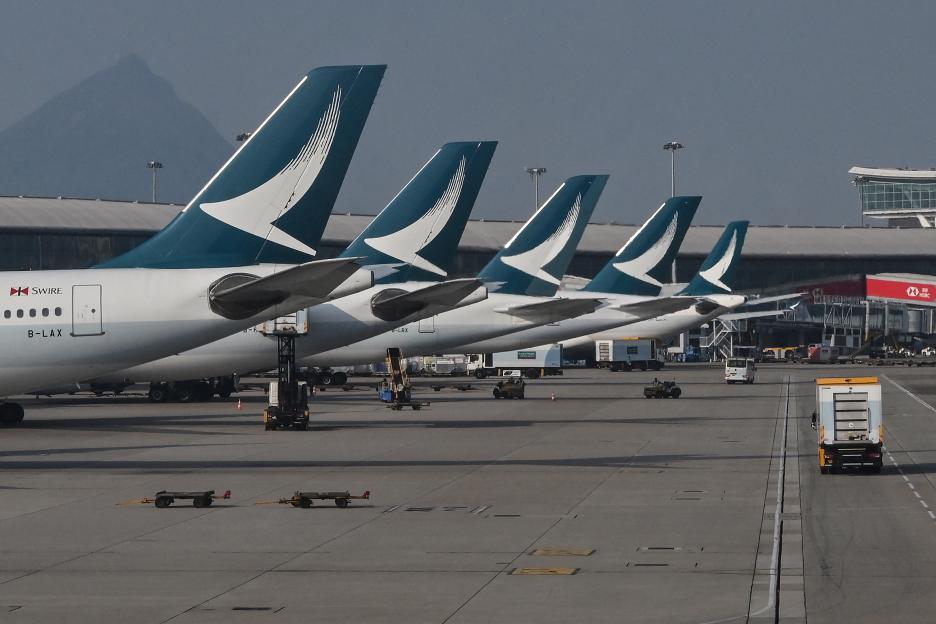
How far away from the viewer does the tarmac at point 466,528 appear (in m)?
16.6

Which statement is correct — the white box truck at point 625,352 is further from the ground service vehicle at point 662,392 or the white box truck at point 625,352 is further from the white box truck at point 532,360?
the ground service vehicle at point 662,392

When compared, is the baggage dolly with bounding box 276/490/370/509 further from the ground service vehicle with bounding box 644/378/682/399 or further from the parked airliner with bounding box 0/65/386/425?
the ground service vehicle with bounding box 644/378/682/399

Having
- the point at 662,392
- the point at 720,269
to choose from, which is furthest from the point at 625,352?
the point at 662,392

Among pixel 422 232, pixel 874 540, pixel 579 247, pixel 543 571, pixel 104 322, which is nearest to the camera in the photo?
pixel 543 571

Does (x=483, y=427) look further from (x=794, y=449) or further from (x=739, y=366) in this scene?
(x=739, y=366)

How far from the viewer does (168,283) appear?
3619 cm

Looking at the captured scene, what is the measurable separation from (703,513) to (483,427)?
23.6 meters

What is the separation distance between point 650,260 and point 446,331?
994 inches

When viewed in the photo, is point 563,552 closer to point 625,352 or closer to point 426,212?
point 426,212

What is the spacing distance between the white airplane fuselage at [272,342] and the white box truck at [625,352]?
61.6 metres

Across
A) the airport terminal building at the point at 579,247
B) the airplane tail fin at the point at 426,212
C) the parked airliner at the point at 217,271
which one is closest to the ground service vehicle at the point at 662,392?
the airplane tail fin at the point at 426,212

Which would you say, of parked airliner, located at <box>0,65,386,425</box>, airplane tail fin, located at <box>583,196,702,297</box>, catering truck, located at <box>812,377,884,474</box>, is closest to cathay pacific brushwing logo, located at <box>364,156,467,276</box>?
parked airliner, located at <box>0,65,386,425</box>

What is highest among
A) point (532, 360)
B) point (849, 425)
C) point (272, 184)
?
point (272, 184)

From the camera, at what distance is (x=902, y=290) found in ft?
473
